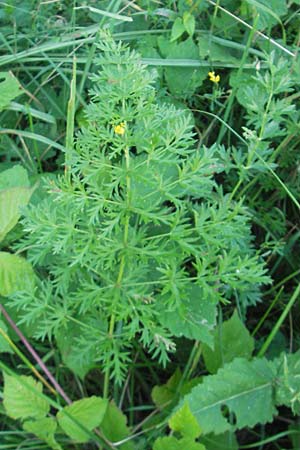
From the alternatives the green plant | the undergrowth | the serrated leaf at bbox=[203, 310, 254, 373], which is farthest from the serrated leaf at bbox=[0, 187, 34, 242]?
the serrated leaf at bbox=[203, 310, 254, 373]

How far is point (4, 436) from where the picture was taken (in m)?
1.44

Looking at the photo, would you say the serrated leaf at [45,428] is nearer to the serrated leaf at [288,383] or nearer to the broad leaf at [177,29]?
the serrated leaf at [288,383]

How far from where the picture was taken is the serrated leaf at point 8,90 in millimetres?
1668

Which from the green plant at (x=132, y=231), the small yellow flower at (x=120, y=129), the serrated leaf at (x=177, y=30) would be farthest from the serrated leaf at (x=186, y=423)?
the serrated leaf at (x=177, y=30)

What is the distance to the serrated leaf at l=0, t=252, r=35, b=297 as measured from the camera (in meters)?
1.37

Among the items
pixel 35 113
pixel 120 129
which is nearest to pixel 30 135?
pixel 35 113

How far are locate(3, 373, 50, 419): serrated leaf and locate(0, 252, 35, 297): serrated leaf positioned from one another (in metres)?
0.19

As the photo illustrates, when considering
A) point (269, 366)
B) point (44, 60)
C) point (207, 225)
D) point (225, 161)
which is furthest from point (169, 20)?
point (269, 366)

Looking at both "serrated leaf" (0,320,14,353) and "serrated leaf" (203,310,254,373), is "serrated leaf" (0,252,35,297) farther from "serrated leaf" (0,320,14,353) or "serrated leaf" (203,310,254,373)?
"serrated leaf" (203,310,254,373)

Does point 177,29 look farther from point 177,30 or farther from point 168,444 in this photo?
point 168,444

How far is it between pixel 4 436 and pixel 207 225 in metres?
0.69

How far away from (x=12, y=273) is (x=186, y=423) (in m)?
0.51

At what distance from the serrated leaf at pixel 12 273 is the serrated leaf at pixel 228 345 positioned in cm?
43

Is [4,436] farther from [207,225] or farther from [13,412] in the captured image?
[207,225]
